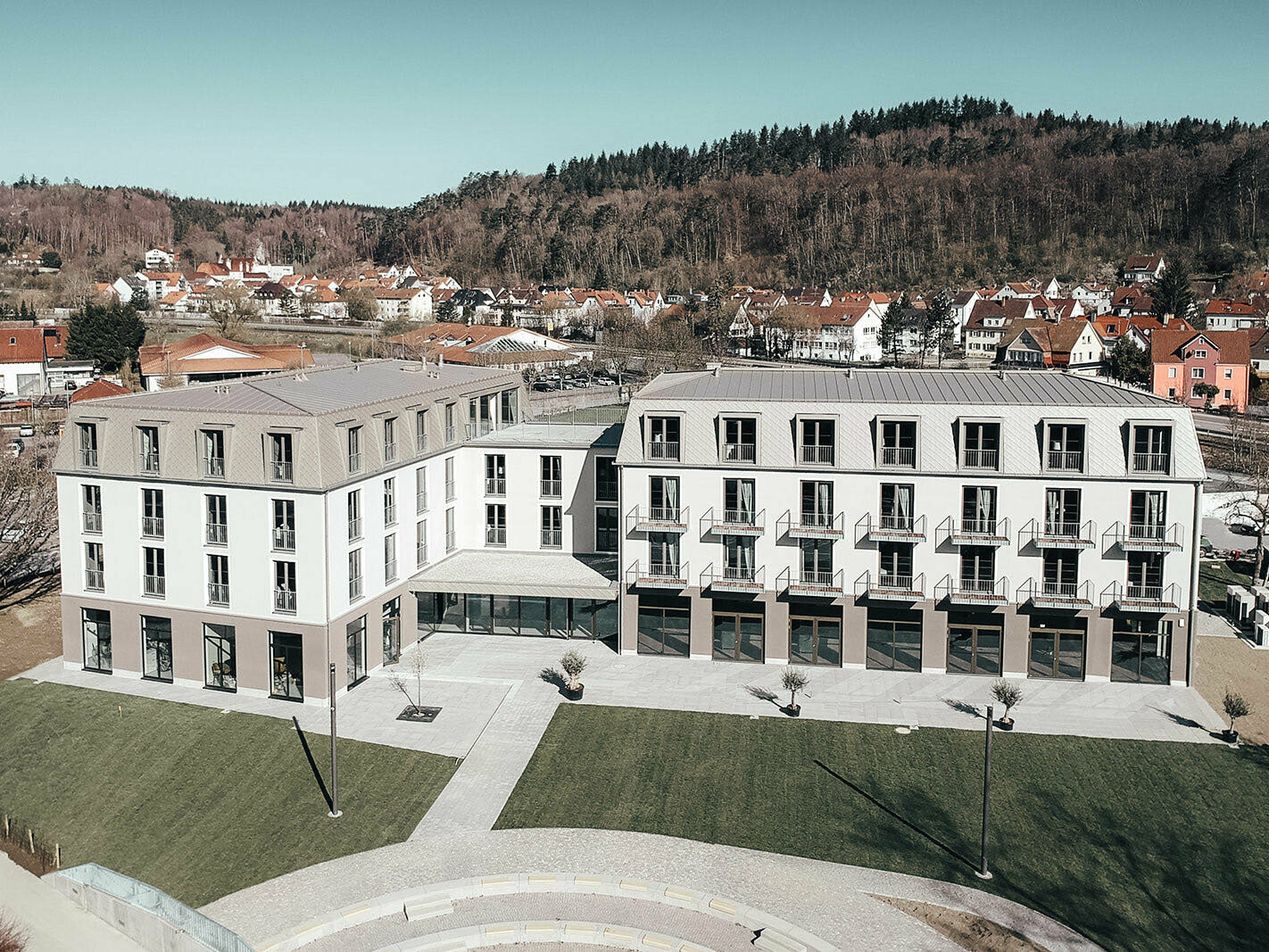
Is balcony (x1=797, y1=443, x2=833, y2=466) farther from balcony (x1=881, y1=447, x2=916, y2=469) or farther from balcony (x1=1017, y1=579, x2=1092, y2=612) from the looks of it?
balcony (x1=1017, y1=579, x2=1092, y2=612)

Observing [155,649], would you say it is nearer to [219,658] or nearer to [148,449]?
[219,658]

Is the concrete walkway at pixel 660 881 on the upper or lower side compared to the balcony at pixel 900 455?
lower

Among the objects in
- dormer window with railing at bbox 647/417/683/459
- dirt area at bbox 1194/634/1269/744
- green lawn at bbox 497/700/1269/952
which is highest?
dormer window with railing at bbox 647/417/683/459

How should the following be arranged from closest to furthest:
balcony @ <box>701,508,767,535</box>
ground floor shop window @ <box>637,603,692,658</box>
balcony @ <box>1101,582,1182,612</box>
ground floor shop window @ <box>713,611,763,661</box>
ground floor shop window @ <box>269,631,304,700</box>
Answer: ground floor shop window @ <box>269,631,304,700</box>
balcony @ <box>1101,582,1182,612</box>
balcony @ <box>701,508,767,535</box>
ground floor shop window @ <box>713,611,763,661</box>
ground floor shop window @ <box>637,603,692,658</box>

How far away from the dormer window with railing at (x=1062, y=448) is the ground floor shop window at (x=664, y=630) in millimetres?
12795

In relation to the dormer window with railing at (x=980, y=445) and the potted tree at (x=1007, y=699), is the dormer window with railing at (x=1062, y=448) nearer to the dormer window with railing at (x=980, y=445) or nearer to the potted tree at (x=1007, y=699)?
the dormer window with railing at (x=980, y=445)

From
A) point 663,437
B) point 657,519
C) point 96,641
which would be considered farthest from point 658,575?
point 96,641

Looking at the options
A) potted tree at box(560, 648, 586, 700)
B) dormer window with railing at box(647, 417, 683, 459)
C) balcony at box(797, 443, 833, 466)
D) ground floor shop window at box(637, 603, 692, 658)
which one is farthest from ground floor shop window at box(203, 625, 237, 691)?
balcony at box(797, 443, 833, 466)

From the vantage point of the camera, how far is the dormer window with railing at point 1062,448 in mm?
33300

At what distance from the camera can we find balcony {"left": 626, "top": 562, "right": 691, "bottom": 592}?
35719mm

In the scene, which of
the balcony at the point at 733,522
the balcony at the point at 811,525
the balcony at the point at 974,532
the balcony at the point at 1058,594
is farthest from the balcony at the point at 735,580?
the balcony at the point at 1058,594

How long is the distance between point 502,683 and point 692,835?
1054 cm

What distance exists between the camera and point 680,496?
35688 mm

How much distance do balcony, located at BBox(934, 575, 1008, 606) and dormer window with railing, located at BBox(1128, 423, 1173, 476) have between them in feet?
17.8
